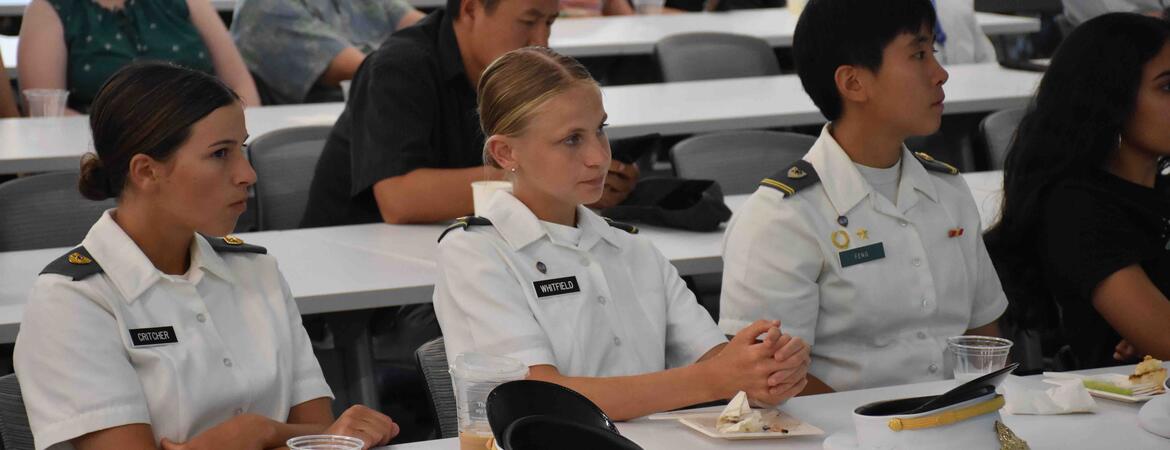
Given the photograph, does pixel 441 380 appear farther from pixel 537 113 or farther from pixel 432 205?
pixel 432 205

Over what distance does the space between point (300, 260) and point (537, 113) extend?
0.90 meters

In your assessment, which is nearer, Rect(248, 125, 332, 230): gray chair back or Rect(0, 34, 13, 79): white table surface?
Rect(248, 125, 332, 230): gray chair back

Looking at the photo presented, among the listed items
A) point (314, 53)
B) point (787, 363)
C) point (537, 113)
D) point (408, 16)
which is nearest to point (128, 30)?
point (314, 53)

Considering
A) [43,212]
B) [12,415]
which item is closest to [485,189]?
[12,415]

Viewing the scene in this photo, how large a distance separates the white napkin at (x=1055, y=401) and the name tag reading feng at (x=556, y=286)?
65 cm

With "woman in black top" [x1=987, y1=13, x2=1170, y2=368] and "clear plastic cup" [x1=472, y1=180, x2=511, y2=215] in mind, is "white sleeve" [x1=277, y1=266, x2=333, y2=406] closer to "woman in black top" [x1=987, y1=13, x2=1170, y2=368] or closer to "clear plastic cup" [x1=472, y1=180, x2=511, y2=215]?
"clear plastic cup" [x1=472, y1=180, x2=511, y2=215]

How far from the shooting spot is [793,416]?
6.45 ft

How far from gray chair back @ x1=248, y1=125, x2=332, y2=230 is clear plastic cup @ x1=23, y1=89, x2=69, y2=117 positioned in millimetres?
1171

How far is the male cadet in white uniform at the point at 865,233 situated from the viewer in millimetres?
2432

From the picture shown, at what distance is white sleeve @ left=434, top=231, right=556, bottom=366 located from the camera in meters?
2.10

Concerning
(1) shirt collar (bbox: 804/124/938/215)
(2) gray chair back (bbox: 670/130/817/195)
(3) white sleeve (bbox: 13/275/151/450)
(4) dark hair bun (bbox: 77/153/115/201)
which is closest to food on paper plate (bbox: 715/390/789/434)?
(1) shirt collar (bbox: 804/124/938/215)

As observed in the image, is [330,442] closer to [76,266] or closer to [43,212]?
[76,266]

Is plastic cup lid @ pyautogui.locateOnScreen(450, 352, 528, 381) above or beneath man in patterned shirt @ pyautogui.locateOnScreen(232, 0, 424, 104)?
above

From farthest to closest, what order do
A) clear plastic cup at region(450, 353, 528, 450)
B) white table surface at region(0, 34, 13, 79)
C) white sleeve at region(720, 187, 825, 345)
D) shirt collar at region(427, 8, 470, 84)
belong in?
white table surface at region(0, 34, 13, 79), shirt collar at region(427, 8, 470, 84), white sleeve at region(720, 187, 825, 345), clear plastic cup at region(450, 353, 528, 450)
